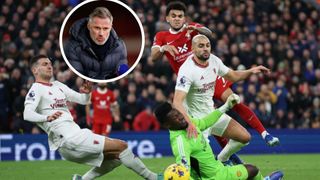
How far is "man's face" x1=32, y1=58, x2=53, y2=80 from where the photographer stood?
1102 cm

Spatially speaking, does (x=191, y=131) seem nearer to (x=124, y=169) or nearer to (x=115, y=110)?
(x=124, y=169)

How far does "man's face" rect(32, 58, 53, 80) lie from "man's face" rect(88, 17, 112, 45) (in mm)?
4761

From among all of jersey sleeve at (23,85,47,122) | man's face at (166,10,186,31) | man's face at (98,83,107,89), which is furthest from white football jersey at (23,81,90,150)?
man's face at (98,83,107,89)

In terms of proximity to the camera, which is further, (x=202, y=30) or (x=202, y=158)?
(x=202, y=30)

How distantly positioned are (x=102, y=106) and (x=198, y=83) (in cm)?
996

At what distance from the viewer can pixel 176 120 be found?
980 cm

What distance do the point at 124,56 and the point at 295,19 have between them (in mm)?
20159

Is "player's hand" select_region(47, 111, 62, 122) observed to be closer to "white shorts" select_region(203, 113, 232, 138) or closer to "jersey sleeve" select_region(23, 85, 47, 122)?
"jersey sleeve" select_region(23, 85, 47, 122)

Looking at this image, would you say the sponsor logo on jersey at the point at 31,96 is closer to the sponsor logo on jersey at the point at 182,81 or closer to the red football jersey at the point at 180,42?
the sponsor logo on jersey at the point at 182,81

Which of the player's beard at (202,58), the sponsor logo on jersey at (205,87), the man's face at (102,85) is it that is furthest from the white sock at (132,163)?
the man's face at (102,85)

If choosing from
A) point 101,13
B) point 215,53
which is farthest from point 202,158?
point 215,53

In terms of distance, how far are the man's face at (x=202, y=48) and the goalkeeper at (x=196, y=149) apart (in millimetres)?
1139

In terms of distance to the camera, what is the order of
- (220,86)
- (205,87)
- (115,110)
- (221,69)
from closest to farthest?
(205,87)
(221,69)
(220,86)
(115,110)

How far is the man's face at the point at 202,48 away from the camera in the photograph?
36.3ft
